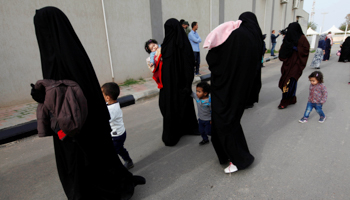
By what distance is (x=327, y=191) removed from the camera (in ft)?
7.45

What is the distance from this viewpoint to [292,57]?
4.74 meters

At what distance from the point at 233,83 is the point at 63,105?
167cm

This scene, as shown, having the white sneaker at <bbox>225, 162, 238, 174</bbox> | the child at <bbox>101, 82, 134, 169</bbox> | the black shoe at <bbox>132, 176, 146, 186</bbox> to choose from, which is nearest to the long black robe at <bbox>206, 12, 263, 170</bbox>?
the white sneaker at <bbox>225, 162, 238, 174</bbox>

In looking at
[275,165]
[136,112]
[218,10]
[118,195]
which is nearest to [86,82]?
[118,195]

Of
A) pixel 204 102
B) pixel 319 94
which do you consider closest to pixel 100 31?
pixel 204 102

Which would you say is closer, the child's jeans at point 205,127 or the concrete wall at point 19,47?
the child's jeans at point 205,127

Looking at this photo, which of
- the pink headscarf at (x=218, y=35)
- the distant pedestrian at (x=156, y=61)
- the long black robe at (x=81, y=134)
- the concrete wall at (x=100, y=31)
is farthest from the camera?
the concrete wall at (x=100, y=31)

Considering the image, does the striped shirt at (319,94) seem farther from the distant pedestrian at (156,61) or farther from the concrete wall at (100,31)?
the concrete wall at (100,31)

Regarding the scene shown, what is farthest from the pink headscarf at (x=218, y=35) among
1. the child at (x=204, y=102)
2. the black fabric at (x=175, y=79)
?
the black fabric at (x=175, y=79)

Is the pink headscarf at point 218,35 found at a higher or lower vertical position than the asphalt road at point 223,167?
higher

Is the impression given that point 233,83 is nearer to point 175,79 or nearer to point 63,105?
point 175,79

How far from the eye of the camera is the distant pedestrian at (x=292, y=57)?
459cm

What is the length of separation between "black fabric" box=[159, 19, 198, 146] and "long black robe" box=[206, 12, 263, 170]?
79 cm

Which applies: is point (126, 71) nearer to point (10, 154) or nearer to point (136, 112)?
point (136, 112)
